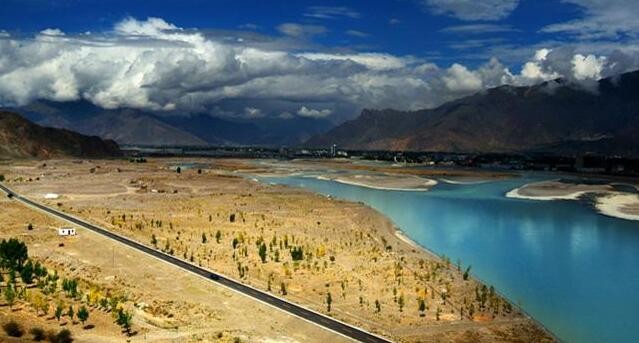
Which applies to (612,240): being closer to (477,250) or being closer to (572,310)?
(477,250)

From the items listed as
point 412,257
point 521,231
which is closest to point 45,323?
point 412,257

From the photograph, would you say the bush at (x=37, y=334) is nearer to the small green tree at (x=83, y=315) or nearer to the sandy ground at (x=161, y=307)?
the sandy ground at (x=161, y=307)

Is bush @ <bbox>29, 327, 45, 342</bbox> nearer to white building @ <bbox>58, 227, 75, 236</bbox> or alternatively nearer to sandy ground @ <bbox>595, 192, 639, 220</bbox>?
white building @ <bbox>58, 227, 75, 236</bbox>

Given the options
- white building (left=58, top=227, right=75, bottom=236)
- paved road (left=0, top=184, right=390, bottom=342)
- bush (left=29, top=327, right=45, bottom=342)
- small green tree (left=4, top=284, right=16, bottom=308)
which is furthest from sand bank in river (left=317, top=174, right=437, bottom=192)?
bush (left=29, top=327, right=45, bottom=342)

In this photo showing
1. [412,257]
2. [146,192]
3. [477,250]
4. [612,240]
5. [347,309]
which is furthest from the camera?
[146,192]

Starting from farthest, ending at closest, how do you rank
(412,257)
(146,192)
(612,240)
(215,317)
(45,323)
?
(146,192)
(612,240)
(412,257)
(215,317)
(45,323)

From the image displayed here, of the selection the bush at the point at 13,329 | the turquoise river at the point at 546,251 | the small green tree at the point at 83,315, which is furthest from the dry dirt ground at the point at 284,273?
the bush at the point at 13,329
